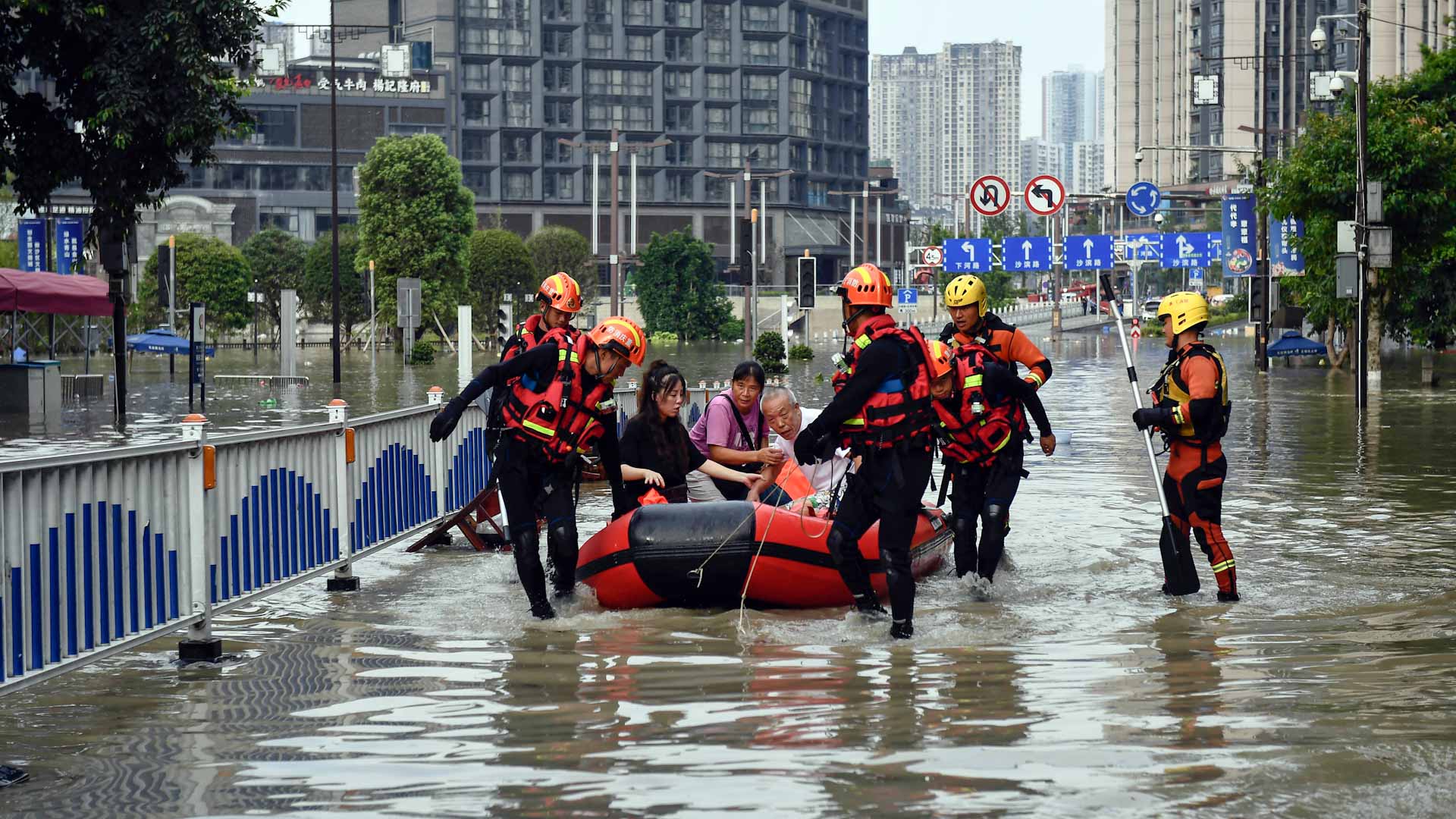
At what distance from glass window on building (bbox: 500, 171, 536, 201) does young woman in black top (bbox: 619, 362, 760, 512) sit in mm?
129806

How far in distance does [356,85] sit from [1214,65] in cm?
6994

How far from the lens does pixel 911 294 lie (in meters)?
67.3

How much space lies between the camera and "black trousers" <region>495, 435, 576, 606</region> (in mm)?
9484

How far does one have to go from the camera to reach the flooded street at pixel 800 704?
19.0 feet

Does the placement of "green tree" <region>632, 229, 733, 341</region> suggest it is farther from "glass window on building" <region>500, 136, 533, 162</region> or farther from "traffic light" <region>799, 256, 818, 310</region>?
"traffic light" <region>799, 256, 818, 310</region>

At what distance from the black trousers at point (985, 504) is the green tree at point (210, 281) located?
78.7m

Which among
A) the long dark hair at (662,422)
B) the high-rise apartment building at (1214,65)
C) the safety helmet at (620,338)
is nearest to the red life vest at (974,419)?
the long dark hair at (662,422)

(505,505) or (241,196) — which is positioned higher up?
(241,196)

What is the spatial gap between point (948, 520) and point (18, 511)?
20.0 ft

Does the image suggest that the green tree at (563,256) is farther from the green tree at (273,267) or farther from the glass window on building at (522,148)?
the glass window on building at (522,148)

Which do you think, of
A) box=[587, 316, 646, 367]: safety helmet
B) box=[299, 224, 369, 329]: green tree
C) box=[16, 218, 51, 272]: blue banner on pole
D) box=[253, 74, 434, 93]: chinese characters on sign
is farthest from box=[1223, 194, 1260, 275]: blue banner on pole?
box=[253, 74, 434, 93]: chinese characters on sign

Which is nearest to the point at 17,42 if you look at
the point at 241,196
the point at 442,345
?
the point at 442,345

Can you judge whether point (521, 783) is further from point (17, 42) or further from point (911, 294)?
point (911, 294)

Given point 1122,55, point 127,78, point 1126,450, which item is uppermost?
point 1122,55
